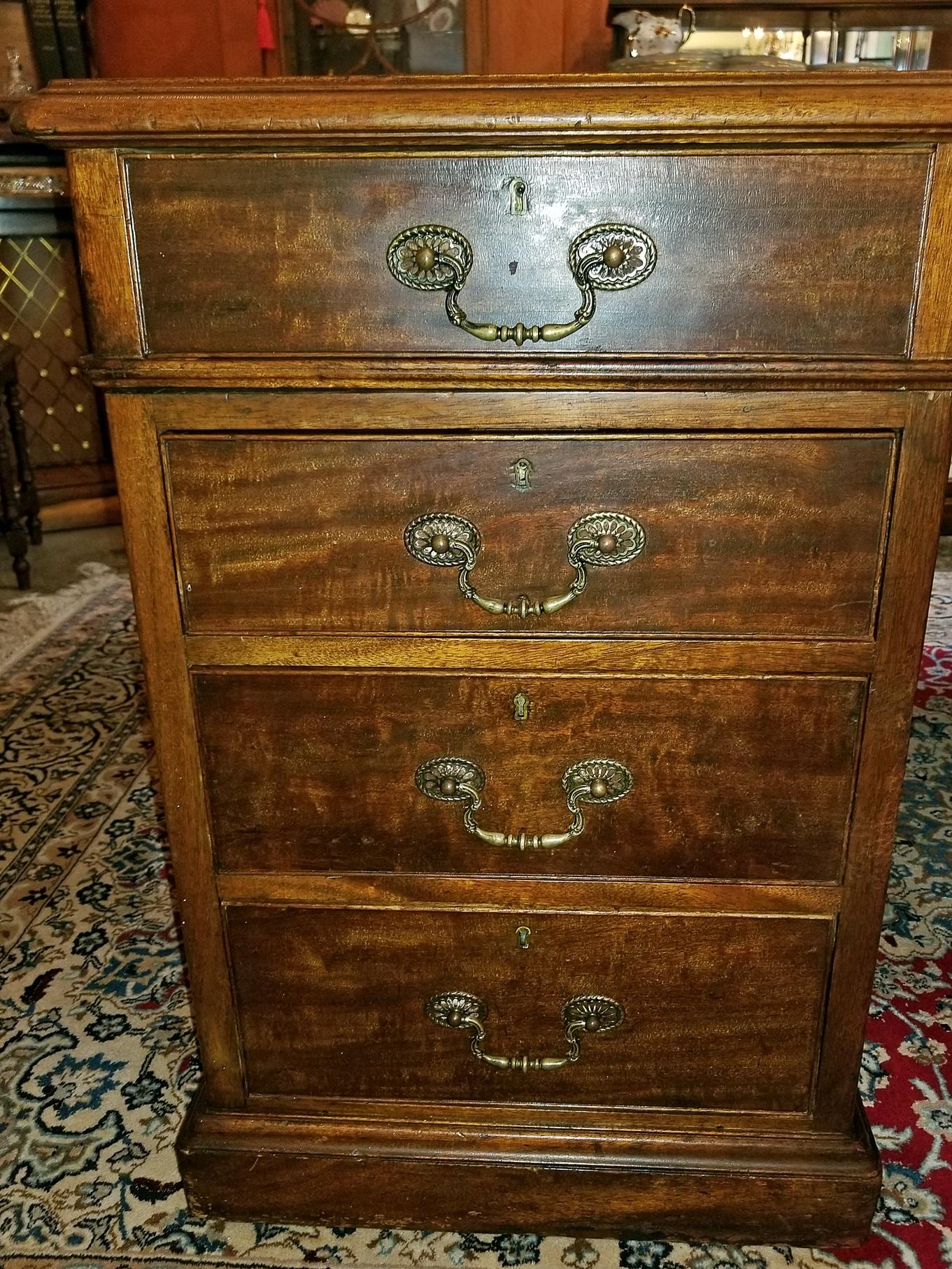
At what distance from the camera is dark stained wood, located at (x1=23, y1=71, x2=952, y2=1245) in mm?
835

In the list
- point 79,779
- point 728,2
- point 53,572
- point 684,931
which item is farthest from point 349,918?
point 728,2

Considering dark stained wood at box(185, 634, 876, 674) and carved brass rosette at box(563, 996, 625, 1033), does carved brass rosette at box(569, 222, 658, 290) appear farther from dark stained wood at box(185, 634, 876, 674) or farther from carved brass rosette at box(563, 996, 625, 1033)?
carved brass rosette at box(563, 996, 625, 1033)

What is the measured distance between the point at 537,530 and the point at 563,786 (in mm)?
261

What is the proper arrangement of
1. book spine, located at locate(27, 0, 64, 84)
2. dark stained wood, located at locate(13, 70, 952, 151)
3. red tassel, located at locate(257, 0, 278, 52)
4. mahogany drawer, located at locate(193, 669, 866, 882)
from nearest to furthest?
dark stained wood, located at locate(13, 70, 952, 151)
mahogany drawer, located at locate(193, 669, 866, 882)
book spine, located at locate(27, 0, 64, 84)
red tassel, located at locate(257, 0, 278, 52)

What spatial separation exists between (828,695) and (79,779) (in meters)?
1.69

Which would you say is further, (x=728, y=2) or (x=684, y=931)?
(x=728, y=2)

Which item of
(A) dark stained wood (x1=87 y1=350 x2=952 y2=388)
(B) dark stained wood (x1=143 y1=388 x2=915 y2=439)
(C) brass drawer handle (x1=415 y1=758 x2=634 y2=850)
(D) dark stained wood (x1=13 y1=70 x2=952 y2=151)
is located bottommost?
(C) brass drawer handle (x1=415 y1=758 x2=634 y2=850)

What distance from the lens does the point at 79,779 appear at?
222 centimetres

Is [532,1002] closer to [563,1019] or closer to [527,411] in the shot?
[563,1019]

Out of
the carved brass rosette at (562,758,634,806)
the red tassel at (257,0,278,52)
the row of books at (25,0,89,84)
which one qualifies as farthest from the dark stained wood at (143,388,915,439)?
the red tassel at (257,0,278,52)

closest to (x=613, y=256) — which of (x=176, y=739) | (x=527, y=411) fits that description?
(x=527, y=411)

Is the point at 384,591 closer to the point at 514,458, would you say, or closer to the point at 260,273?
the point at 514,458

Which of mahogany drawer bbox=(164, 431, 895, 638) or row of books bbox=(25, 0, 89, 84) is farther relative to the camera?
row of books bbox=(25, 0, 89, 84)

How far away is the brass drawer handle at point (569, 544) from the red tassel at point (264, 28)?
389cm
